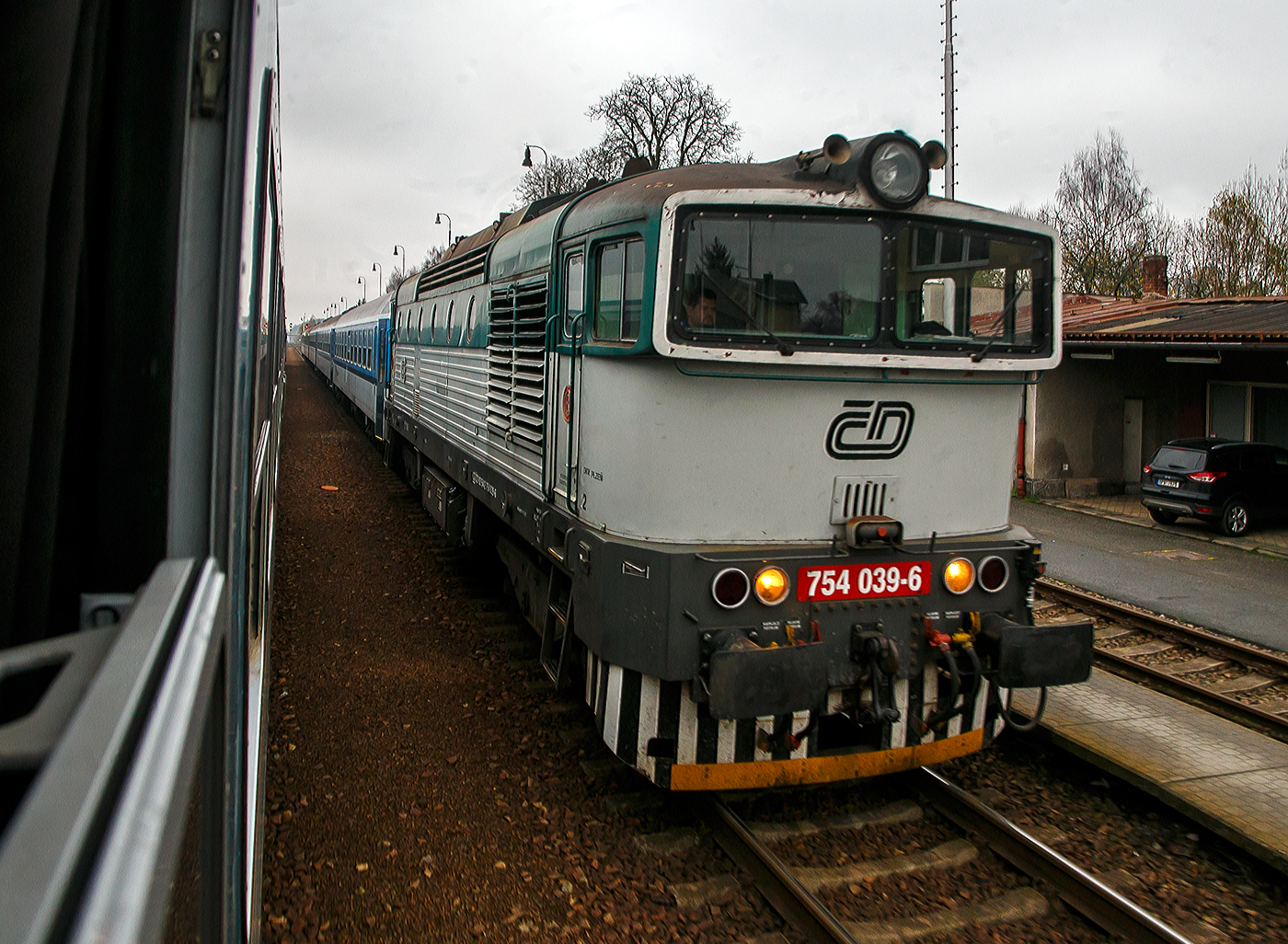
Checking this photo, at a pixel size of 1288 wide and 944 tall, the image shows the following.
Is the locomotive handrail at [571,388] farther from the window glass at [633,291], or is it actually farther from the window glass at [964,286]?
the window glass at [964,286]

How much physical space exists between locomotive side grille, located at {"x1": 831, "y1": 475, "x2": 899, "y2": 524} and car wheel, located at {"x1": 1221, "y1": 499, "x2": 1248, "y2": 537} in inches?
475

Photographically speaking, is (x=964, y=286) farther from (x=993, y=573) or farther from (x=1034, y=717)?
(x=1034, y=717)

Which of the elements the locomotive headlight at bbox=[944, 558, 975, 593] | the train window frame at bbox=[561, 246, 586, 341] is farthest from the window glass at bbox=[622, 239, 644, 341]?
the locomotive headlight at bbox=[944, 558, 975, 593]

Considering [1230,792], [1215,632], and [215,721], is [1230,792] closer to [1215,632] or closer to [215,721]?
[1215,632]

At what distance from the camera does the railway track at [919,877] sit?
401cm

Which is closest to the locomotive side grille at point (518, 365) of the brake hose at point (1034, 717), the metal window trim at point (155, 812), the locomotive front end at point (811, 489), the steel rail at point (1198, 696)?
the locomotive front end at point (811, 489)

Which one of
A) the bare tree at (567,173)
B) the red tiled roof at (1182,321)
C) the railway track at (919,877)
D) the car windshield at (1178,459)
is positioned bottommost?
the railway track at (919,877)

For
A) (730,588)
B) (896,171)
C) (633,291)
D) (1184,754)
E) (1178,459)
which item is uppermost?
(896,171)

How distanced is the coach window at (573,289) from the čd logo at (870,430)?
151 centimetres

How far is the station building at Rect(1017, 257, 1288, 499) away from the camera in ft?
55.4

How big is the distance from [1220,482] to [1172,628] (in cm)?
704

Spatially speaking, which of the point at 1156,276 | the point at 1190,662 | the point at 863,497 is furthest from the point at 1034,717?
the point at 1156,276

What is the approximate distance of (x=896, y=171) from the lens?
457cm

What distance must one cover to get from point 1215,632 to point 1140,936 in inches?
243
